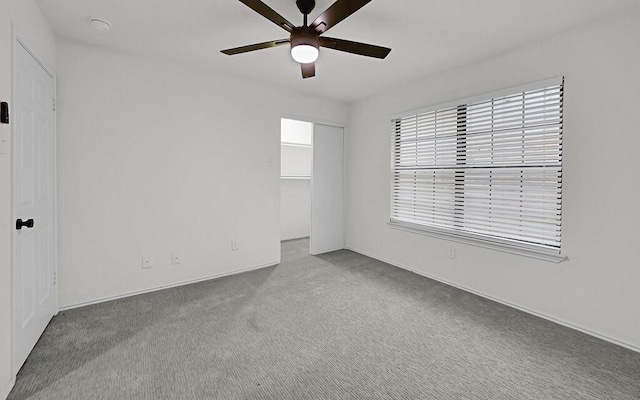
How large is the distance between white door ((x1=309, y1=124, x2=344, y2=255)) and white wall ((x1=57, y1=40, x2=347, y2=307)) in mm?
767

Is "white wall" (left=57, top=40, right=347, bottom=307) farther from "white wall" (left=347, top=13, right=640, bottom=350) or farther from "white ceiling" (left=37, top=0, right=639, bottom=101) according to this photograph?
"white wall" (left=347, top=13, right=640, bottom=350)

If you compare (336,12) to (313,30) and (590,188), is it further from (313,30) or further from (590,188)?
Result: (590,188)

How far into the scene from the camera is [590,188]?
240 cm

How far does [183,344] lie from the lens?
2.18m

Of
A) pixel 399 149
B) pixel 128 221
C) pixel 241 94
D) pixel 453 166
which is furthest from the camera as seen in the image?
pixel 399 149

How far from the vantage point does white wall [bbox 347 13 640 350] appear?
2.21 m

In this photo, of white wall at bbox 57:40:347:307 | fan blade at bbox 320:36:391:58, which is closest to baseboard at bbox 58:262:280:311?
white wall at bbox 57:40:347:307

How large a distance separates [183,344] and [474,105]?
11.7 feet

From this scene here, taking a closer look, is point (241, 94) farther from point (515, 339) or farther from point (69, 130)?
point (515, 339)

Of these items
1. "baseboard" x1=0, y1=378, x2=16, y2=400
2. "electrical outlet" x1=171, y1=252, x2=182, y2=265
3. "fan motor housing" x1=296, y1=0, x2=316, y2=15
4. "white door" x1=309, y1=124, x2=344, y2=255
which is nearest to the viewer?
"baseboard" x1=0, y1=378, x2=16, y2=400

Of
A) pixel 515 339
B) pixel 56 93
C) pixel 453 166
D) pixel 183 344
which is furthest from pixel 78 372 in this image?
pixel 453 166

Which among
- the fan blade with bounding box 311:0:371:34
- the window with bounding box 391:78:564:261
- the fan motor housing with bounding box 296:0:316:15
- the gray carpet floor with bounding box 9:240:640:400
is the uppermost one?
the fan motor housing with bounding box 296:0:316:15

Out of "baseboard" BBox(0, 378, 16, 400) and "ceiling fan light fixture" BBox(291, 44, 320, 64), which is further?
"ceiling fan light fixture" BBox(291, 44, 320, 64)

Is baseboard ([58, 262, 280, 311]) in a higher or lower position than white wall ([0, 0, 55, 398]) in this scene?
lower
